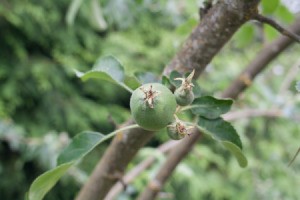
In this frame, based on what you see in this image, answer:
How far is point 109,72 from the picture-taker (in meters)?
0.42

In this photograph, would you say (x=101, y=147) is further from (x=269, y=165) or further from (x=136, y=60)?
(x=269, y=165)

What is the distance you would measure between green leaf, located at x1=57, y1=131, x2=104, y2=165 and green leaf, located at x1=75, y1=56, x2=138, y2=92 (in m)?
0.05

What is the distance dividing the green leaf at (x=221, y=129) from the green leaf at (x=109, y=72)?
7 centimetres

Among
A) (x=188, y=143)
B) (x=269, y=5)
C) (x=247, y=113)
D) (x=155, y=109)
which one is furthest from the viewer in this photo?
(x=247, y=113)

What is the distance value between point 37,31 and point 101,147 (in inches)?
24.2

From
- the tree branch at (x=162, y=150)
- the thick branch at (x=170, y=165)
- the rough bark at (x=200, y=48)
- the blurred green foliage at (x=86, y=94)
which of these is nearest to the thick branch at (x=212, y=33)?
the rough bark at (x=200, y=48)

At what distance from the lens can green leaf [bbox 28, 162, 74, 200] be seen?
0.40 metres

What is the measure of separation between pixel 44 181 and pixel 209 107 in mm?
155

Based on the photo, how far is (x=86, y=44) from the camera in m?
2.26

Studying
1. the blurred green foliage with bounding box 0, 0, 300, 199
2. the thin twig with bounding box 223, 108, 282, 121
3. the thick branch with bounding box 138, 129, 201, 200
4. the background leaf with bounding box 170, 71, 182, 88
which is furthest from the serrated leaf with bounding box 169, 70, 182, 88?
the blurred green foliage with bounding box 0, 0, 300, 199

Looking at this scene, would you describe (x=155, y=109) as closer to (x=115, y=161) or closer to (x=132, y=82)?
(x=132, y=82)

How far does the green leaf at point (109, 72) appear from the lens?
1.33 ft

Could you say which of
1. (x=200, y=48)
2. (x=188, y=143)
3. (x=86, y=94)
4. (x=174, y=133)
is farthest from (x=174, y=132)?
(x=86, y=94)

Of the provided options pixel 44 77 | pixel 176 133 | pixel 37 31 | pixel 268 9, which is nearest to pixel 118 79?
pixel 176 133
